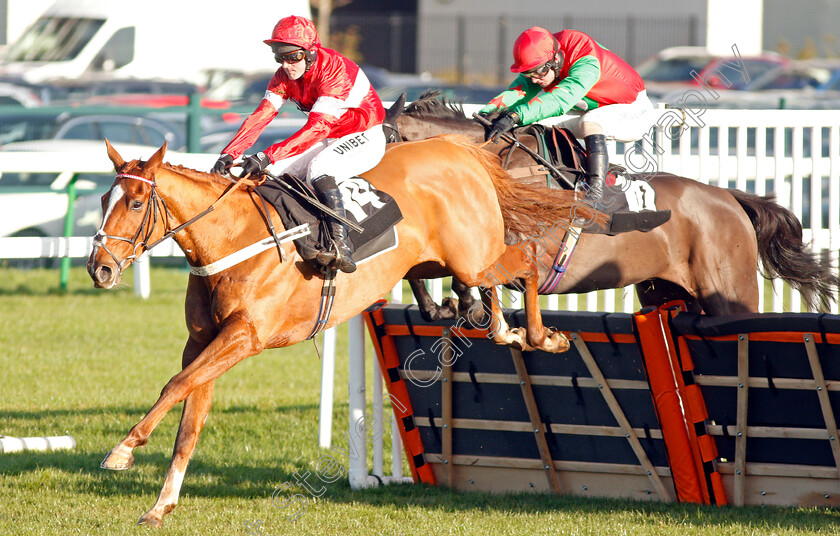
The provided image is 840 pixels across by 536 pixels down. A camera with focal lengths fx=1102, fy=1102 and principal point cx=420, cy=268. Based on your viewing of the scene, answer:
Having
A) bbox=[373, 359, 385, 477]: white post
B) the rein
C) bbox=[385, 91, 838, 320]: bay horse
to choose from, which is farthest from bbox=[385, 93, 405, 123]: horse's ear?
the rein

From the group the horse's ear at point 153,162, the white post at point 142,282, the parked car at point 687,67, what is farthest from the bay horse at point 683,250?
the parked car at point 687,67

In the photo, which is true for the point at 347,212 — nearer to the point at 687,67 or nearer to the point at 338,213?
the point at 338,213

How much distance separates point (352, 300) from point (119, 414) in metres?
3.05

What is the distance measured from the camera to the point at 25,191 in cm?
1198

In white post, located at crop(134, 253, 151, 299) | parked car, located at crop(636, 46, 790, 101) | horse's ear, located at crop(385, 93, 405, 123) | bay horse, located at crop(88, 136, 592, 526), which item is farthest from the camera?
parked car, located at crop(636, 46, 790, 101)

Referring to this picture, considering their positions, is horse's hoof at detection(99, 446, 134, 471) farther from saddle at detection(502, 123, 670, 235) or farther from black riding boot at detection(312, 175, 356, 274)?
saddle at detection(502, 123, 670, 235)

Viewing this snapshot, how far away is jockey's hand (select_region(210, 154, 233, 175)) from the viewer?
4828mm

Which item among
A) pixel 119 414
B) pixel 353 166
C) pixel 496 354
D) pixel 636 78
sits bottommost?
pixel 119 414

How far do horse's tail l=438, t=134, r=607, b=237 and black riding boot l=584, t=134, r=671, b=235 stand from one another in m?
0.25

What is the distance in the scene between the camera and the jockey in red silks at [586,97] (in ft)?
18.6

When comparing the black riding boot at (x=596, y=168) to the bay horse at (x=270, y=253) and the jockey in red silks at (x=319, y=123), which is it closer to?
the bay horse at (x=270, y=253)

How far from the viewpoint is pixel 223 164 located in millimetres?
4855

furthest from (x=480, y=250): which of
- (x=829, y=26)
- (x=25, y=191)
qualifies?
(x=829, y=26)

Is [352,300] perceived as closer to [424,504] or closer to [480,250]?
[480,250]
